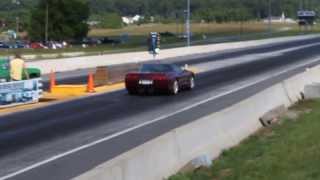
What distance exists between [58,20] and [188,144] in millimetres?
133969

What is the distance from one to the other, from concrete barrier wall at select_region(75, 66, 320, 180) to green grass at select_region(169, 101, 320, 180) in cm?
24

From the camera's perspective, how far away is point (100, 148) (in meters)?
15.1

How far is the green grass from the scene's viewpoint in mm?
11148

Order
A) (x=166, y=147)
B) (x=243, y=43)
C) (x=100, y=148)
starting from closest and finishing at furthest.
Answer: (x=166, y=147), (x=100, y=148), (x=243, y=43)

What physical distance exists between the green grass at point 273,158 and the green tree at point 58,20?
424 ft

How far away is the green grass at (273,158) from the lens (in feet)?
36.6

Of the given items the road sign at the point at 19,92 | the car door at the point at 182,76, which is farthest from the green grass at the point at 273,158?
the car door at the point at 182,76

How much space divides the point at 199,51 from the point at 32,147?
6148 cm

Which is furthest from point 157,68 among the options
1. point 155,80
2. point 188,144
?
point 188,144

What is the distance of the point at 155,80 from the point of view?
29375mm

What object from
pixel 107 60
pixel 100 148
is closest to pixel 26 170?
pixel 100 148

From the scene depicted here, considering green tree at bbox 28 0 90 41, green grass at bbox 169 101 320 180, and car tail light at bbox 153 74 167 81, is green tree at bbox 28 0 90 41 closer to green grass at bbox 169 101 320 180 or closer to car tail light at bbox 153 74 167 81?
car tail light at bbox 153 74 167 81

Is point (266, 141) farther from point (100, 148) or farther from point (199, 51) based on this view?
point (199, 51)

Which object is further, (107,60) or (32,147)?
(107,60)
